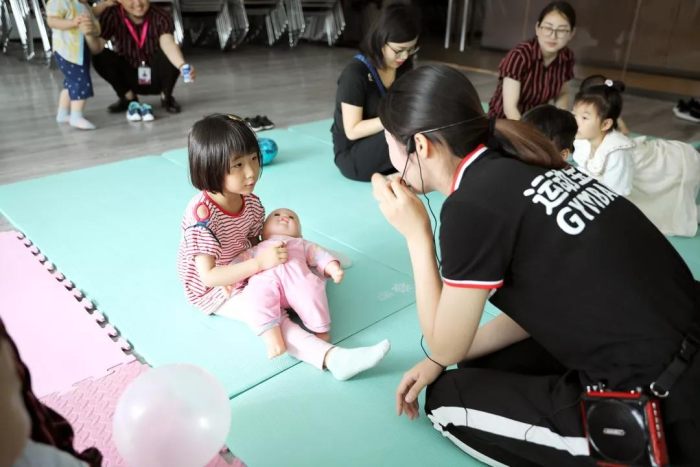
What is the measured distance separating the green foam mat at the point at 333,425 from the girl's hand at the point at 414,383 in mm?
63

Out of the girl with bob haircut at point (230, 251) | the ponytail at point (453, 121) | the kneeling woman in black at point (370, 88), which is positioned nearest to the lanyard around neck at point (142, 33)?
the kneeling woman in black at point (370, 88)

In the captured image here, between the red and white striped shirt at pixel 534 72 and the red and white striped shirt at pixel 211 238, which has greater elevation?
the red and white striped shirt at pixel 534 72

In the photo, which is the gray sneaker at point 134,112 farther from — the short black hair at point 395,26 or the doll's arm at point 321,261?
the doll's arm at point 321,261

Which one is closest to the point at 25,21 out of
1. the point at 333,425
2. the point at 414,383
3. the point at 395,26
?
the point at 395,26

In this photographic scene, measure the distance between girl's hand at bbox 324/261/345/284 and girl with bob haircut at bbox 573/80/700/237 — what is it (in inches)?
49.9

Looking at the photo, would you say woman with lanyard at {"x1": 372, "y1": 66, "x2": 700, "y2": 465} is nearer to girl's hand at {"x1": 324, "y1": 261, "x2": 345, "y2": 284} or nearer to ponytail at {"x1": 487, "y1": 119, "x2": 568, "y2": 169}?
ponytail at {"x1": 487, "y1": 119, "x2": 568, "y2": 169}

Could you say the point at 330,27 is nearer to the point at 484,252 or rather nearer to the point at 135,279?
the point at 135,279

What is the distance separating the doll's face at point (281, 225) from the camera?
1.88 meters

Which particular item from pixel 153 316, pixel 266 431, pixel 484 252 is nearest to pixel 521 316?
pixel 484 252

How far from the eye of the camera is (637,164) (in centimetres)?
242

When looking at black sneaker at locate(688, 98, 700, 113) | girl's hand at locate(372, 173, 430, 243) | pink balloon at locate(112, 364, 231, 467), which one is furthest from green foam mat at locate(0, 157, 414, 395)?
black sneaker at locate(688, 98, 700, 113)

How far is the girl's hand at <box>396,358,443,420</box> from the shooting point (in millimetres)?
1271

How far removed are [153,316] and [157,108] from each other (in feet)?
9.93

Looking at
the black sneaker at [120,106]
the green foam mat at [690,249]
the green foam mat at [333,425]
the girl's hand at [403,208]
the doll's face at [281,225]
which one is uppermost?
the girl's hand at [403,208]
